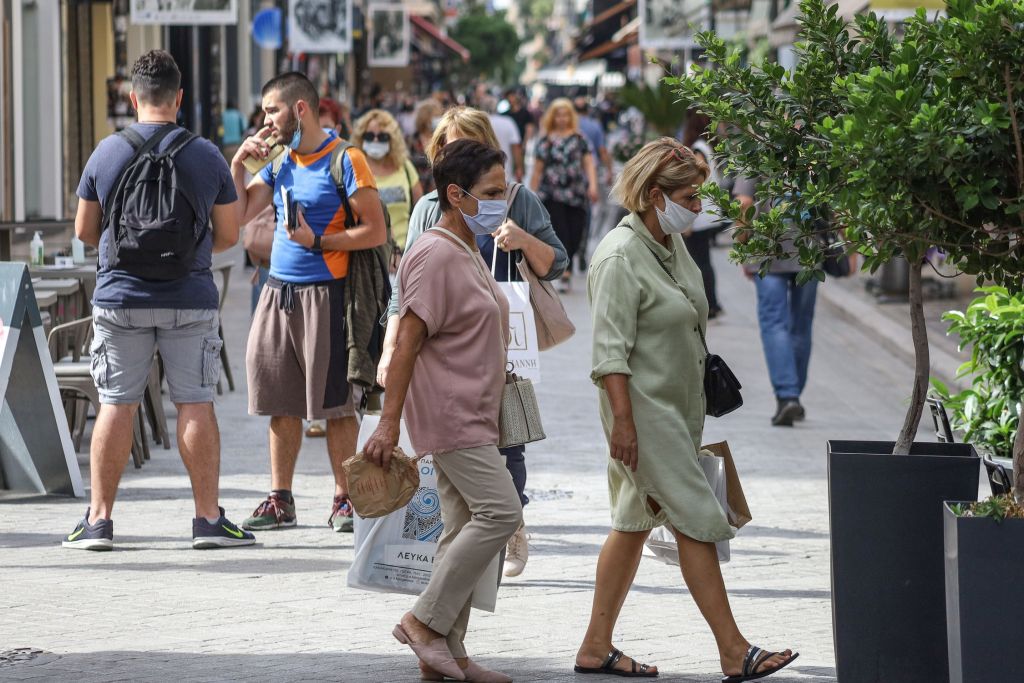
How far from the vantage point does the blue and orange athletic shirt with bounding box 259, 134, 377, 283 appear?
7.30 metres

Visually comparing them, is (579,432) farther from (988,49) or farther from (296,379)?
(988,49)

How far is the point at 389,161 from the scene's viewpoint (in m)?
10.4

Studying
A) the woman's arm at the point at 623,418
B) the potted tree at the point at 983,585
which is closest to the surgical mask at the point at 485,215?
the woman's arm at the point at 623,418

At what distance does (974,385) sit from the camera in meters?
6.12

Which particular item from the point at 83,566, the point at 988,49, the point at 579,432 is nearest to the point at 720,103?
the point at 988,49

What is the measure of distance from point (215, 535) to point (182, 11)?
371 inches

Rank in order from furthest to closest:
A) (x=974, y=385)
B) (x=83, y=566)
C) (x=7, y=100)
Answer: (x=7, y=100) < (x=83, y=566) < (x=974, y=385)

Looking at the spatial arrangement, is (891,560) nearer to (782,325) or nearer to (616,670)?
(616,670)

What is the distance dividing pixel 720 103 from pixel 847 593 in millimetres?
1446

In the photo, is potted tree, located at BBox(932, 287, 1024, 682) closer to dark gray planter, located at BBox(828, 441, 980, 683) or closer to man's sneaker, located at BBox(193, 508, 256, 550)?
dark gray planter, located at BBox(828, 441, 980, 683)

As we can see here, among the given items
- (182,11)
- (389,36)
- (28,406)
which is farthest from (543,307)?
(389,36)

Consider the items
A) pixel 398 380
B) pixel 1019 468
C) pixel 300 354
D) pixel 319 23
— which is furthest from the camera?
pixel 319 23

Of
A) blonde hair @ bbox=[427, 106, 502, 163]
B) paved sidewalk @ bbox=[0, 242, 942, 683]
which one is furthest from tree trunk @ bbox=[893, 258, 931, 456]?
blonde hair @ bbox=[427, 106, 502, 163]

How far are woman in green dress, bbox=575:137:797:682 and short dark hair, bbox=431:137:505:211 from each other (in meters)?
0.45
